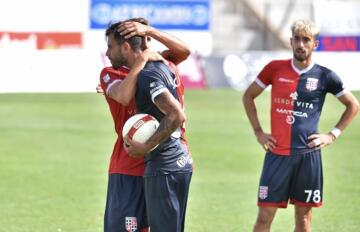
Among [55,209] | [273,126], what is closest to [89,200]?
[55,209]

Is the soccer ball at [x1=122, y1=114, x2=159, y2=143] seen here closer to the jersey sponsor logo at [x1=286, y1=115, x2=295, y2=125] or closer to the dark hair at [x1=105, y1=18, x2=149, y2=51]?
the dark hair at [x1=105, y1=18, x2=149, y2=51]

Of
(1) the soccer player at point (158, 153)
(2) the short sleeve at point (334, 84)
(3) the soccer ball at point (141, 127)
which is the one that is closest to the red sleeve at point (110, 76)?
(1) the soccer player at point (158, 153)

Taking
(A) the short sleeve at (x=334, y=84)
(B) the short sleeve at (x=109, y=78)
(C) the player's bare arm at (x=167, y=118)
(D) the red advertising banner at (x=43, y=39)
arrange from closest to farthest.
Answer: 1. (C) the player's bare arm at (x=167, y=118)
2. (B) the short sleeve at (x=109, y=78)
3. (A) the short sleeve at (x=334, y=84)
4. (D) the red advertising banner at (x=43, y=39)

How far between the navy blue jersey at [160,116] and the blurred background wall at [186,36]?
2243 cm

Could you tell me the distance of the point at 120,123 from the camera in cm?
777

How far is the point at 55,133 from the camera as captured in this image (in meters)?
19.8

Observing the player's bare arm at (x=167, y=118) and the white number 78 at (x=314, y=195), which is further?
the white number 78 at (x=314, y=195)

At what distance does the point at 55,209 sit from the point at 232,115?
11778 millimetres

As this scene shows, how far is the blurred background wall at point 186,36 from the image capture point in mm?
29641

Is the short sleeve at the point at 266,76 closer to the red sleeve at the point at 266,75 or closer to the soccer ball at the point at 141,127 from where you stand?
the red sleeve at the point at 266,75

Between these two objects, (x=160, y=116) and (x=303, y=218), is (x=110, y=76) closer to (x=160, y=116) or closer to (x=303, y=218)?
(x=160, y=116)

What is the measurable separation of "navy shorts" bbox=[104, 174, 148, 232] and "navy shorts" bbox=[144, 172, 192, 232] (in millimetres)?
409

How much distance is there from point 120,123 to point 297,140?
198 cm

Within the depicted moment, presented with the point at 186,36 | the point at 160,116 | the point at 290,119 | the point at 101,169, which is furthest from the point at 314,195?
the point at 186,36
